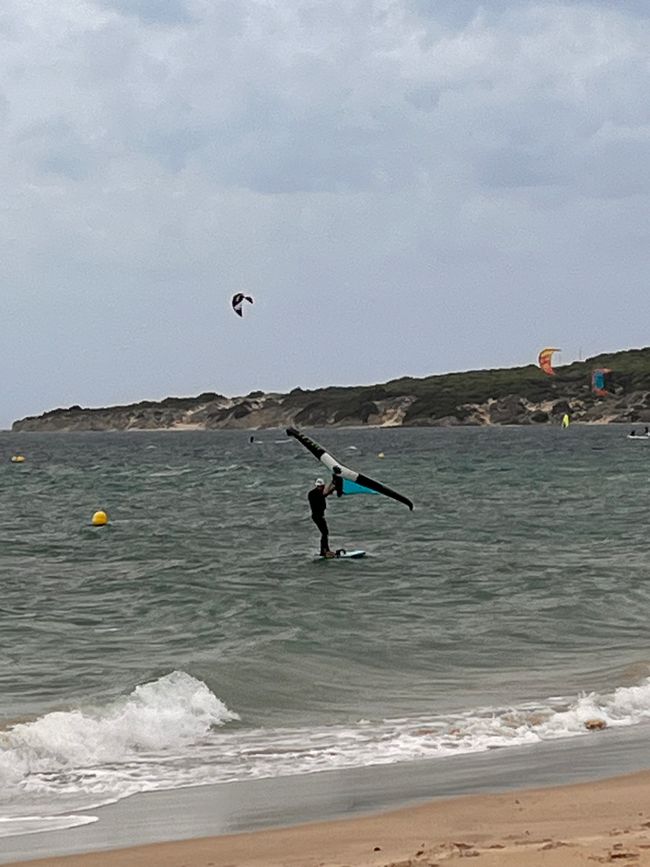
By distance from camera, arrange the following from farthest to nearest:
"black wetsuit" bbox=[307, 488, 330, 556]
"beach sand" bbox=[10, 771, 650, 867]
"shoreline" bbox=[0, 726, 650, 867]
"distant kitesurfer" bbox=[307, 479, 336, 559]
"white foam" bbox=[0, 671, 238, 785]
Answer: "black wetsuit" bbox=[307, 488, 330, 556], "distant kitesurfer" bbox=[307, 479, 336, 559], "white foam" bbox=[0, 671, 238, 785], "shoreline" bbox=[0, 726, 650, 867], "beach sand" bbox=[10, 771, 650, 867]

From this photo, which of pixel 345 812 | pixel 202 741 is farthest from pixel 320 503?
pixel 345 812

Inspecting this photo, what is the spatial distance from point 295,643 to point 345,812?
7.57 meters

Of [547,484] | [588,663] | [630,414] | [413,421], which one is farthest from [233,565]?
[413,421]

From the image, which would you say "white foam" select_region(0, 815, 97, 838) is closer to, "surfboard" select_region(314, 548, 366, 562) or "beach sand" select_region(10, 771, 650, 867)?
"beach sand" select_region(10, 771, 650, 867)

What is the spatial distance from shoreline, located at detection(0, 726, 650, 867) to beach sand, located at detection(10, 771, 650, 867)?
0.01 metres

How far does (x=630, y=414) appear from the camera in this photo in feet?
584

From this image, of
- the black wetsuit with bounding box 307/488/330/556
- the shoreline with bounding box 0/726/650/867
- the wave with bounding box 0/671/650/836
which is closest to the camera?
the shoreline with bounding box 0/726/650/867

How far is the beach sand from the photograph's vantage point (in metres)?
6.69

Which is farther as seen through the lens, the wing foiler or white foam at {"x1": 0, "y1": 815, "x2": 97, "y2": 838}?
the wing foiler

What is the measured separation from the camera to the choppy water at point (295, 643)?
1053 cm

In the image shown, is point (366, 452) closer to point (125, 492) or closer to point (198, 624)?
point (125, 492)

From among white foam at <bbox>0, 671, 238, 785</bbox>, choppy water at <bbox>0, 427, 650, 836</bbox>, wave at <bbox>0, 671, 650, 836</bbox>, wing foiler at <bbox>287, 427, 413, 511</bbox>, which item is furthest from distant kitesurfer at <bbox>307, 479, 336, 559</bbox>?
wave at <bbox>0, 671, 650, 836</bbox>

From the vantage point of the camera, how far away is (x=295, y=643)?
15797mm

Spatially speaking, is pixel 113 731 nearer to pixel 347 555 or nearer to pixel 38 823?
pixel 38 823
